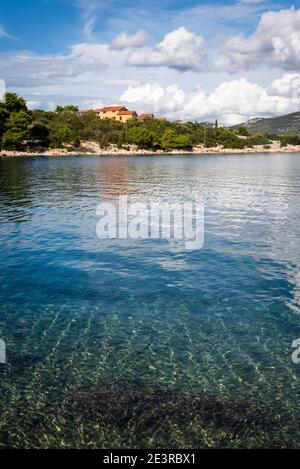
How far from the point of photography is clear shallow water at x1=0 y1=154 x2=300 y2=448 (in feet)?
32.8

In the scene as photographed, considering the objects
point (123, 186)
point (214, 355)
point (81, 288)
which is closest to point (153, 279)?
point (81, 288)

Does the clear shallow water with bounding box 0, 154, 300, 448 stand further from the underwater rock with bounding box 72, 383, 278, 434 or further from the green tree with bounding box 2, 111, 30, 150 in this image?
the green tree with bounding box 2, 111, 30, 150

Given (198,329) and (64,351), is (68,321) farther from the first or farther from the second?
(198,329)

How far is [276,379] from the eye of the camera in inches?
466

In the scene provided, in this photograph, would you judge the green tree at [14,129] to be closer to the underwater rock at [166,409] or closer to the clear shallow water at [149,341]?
the clear shallow water at [149,341]

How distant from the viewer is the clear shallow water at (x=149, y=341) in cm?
1000

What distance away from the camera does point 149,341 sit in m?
14.0

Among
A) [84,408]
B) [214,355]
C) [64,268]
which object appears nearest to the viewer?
[84,408]

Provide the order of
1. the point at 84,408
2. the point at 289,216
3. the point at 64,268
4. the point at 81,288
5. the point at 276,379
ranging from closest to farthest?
the point at 84,408, the point at 276,379, the point at 81,288, the point at 64,268, the point at 289,216

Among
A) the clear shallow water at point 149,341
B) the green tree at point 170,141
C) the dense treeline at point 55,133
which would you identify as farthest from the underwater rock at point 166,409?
the green tree at point 170,141

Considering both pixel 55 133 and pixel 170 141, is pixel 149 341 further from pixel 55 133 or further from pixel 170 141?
pixel 170 141

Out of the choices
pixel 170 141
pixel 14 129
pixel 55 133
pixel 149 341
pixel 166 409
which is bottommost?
pixel 166 409

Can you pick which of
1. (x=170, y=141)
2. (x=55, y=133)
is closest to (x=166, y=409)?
(x=55, y=133)

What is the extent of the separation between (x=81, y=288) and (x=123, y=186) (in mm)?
41939
